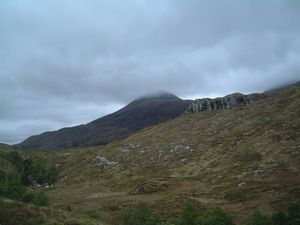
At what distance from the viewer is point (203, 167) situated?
11875 centimetres

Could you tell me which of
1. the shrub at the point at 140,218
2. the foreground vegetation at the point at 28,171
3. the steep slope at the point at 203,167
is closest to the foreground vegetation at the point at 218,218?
the shrub at the point at 140,218

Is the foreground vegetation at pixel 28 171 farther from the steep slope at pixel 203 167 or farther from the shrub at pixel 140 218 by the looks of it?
the shrub at pixel 140 218

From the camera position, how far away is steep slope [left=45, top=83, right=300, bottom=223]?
3278 inches

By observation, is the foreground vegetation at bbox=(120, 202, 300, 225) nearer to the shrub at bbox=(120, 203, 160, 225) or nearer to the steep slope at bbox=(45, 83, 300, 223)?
the shrub at bbox=(120, 203, 160, 225)

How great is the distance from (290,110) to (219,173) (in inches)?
1964

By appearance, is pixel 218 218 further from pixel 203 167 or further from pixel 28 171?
pixel 28 171

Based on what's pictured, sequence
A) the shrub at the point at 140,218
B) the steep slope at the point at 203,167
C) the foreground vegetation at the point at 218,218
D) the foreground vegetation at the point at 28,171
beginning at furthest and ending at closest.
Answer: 1. the foreground vegetation at the point at 28,171
2. the steep slope at the point at 203,167
3. the shrub at the point at 140,218
4. the foreground vegetation at the point at 218,218

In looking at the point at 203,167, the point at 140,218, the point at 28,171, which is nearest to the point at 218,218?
the point at 140,218

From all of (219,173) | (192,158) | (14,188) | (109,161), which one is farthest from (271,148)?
(14,188)

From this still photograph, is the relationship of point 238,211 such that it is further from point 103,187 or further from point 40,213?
point 40,213

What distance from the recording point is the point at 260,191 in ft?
273

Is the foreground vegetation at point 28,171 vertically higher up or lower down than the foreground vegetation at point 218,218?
higher up

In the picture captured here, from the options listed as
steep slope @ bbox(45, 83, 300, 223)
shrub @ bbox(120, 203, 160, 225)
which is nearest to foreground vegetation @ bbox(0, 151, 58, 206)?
steep slope @ bbox(45, 83, 300, 223)

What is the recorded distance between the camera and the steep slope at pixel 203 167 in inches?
3278
